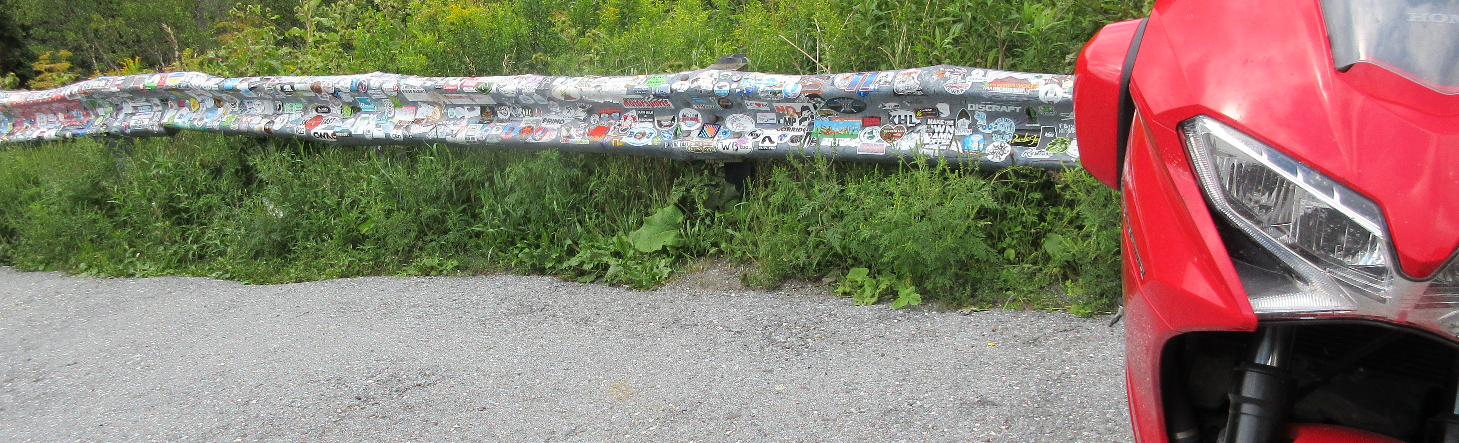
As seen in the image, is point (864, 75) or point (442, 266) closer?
point (864, 75)

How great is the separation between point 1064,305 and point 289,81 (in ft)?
16.4

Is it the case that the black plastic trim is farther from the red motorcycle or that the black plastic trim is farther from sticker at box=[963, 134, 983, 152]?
sticker at box=[963, 134, 983, 152]

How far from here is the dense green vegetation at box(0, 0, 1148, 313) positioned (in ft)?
13.4

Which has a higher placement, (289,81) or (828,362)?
(289,81)

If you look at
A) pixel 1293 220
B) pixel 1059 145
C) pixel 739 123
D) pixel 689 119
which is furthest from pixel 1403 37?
pixel 689 119

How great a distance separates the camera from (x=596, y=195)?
17.0 ft

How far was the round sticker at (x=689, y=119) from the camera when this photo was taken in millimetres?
4910

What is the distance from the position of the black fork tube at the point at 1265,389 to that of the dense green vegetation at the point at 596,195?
7.01 ft

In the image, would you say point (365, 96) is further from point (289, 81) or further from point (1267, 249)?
point (1267, 249)

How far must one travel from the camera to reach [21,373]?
4.26m

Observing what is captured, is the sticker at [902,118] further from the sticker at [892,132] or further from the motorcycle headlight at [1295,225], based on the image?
the motorcycle headlight at [1295,225]

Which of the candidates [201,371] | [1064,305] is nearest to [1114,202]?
[1064,305]

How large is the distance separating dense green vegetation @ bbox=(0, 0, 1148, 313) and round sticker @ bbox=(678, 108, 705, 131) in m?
0.27

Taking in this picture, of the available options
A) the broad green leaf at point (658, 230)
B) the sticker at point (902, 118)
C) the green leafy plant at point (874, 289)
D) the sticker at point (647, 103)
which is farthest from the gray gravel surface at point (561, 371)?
the sticker at point (647, 103)
